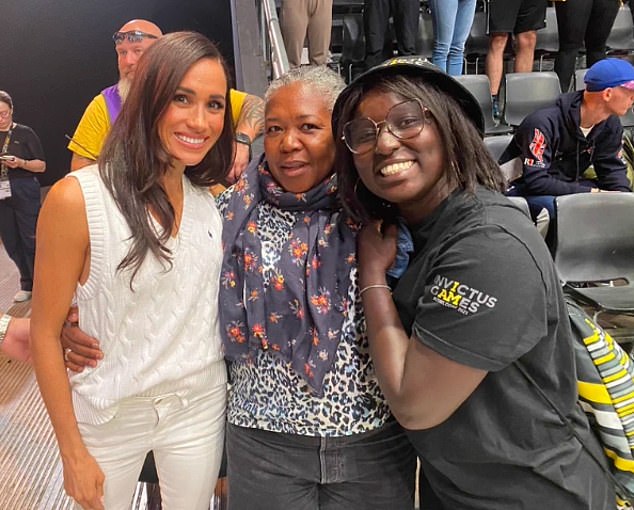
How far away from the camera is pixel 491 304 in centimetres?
87

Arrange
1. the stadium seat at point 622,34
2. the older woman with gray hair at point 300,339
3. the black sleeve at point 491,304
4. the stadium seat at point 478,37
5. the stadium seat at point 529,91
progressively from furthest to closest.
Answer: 1. the stadium seat at point 622,34
2. the stadium seat at point 478,37
3. the stadium seat at point 529,91
4. the older woman with gray hair at point 300,339
5. the black sleeve at point 491,304

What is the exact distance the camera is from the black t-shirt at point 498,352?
875 mm

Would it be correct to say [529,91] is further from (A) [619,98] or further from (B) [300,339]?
(B) [300,339]

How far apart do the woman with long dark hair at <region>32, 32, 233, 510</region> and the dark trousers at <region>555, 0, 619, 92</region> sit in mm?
4331

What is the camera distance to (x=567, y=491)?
3.30ft

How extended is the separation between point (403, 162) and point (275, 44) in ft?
7.00

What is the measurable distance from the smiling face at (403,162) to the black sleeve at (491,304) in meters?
0.17

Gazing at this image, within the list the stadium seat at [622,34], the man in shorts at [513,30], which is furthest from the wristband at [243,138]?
the stadium seat at [622,34]

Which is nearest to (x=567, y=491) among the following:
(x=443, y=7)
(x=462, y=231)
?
(x=462, y=231)

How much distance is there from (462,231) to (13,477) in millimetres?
2174

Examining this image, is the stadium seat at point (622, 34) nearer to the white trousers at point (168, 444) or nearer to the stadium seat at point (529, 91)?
the stadium seat at point (529, 91)

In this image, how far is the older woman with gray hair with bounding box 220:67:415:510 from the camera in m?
1.12

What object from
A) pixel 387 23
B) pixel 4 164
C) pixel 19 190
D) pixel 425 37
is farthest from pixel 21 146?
pixel 425 37

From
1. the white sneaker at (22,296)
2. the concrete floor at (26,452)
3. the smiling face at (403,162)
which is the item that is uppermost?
the smiling face at (403,162)
